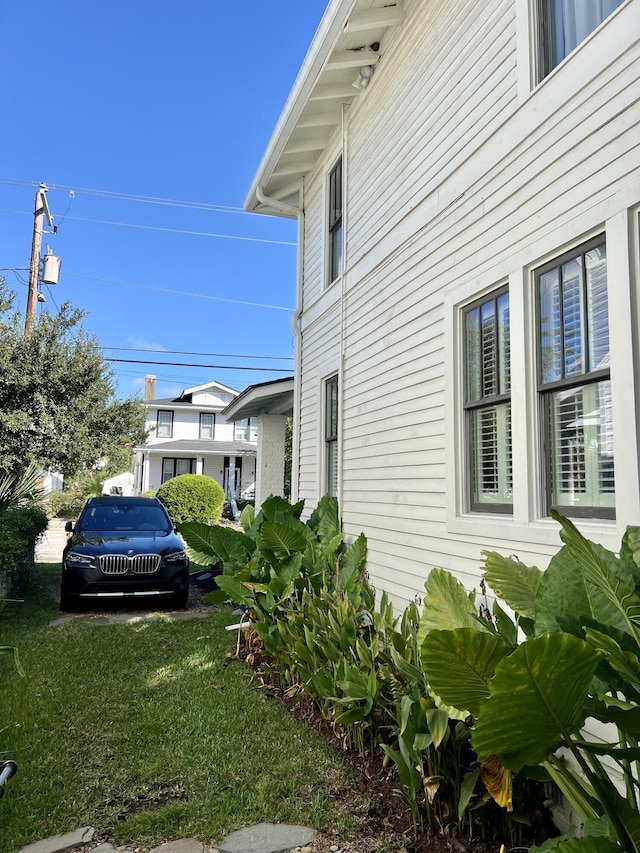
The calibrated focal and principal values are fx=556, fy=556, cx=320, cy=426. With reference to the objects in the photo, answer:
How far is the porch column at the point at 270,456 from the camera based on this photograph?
1194 centimetres

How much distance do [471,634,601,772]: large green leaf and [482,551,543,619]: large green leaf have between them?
852mm

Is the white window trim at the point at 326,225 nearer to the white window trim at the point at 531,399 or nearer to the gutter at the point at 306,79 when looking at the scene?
the gutter at the point at 306,79

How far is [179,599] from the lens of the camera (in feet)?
25.9

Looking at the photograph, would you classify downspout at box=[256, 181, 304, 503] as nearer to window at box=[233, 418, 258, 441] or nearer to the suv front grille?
the suv front grille

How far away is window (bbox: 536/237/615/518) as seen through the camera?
2.83 m

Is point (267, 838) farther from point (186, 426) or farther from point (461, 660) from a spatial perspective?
point (186, 426)

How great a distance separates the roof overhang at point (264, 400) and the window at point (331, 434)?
8.74 feet

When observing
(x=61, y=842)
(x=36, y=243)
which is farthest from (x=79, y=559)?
(x=36, y=243)

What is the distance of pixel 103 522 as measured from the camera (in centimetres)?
862

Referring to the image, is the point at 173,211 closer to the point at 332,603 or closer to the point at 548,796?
the point at 332,603

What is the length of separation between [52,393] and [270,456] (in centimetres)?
546

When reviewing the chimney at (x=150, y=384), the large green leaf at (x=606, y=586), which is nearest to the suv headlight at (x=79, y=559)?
the large green leaf at (x=606, y=586)

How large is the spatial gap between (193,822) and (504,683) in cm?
234

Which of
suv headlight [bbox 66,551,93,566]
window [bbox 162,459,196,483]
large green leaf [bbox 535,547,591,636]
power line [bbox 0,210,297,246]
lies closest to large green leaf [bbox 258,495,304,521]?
suv headlight [bbox 66,551,93,566]
